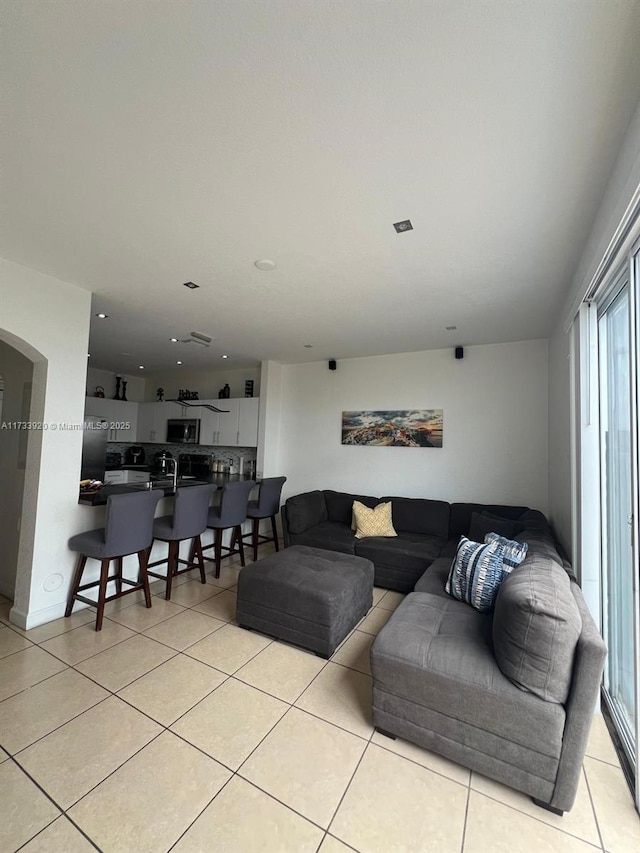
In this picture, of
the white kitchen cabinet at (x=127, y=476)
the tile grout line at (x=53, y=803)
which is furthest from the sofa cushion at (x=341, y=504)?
the tile grout line at (x=53, y=803)

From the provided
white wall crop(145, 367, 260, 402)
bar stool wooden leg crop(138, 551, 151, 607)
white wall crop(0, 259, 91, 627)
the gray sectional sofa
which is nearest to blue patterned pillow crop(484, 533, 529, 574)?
the gray sectional sofa

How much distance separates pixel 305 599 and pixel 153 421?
5.22 meters

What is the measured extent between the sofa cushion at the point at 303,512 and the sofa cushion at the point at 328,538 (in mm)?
80

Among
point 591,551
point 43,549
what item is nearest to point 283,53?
point 591,551

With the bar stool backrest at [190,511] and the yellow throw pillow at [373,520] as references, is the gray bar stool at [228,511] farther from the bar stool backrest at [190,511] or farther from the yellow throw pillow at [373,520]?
the yellow throw pillow at [373,520]

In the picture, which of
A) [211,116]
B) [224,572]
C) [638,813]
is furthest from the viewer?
[224,572]

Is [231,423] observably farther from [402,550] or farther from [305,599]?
[305,599]

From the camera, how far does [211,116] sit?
1.34 meters

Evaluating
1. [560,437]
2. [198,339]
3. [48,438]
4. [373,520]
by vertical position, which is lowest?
[373,520]

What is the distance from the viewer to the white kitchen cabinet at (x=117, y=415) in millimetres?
6078

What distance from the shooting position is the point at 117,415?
254 inches

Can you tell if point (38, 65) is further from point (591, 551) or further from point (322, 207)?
point (591, 551)

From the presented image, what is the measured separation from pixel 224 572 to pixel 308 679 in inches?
79.9

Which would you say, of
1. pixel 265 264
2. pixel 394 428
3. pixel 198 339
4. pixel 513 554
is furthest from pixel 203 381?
pixel 513 554
